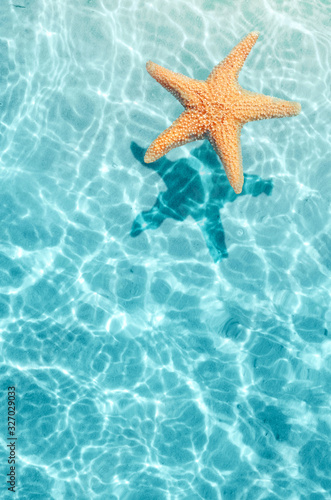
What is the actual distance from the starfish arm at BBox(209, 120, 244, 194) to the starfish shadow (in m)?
1.26

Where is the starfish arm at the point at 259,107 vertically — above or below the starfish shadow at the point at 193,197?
above

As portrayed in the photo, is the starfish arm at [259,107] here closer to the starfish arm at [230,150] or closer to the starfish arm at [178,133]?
the starfish arm at [230,150]

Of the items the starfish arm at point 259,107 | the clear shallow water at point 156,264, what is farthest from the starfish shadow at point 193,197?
the starfish arm at point 259,107

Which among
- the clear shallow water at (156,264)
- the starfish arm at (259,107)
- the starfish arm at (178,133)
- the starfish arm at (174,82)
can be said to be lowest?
the clear shallow water at (156,264)

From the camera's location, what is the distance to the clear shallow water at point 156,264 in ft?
21.2

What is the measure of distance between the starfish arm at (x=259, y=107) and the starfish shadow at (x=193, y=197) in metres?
1.32

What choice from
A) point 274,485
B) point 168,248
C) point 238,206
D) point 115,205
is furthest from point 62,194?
point 274,485

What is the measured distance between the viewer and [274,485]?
255 inches

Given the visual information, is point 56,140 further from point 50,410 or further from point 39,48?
point 50,410

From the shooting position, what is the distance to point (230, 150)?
5230mm

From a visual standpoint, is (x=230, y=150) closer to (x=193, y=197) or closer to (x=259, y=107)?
(x=259, y=107)

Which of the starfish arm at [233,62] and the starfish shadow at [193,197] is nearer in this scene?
the starfish arm at [233,62]

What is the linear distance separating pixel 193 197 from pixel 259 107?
1.79 meters

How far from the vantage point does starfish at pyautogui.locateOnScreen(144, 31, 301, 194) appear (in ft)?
17.1
